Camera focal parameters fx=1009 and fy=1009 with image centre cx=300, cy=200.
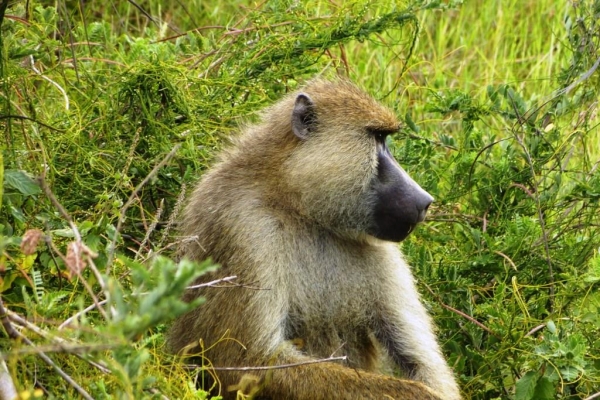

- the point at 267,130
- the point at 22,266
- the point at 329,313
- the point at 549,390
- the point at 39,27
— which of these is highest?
the point at 39,27

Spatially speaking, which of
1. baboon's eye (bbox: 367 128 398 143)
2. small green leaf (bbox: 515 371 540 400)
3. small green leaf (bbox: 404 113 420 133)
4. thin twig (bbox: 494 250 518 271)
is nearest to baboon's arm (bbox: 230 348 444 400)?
small green leaf (bbox: 515 371 540 400)

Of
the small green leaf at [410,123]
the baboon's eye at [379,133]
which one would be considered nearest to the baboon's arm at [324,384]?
the baboon's eye at [379,133]

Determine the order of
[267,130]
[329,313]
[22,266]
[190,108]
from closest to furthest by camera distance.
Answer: [22,266]
[329,313]
[267,130]
[190,108]

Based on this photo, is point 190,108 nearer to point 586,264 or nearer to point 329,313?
point 329,313

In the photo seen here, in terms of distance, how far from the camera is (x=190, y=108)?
5.08 meters

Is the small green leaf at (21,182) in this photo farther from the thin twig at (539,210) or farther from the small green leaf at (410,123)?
the thin twig at (539,210)

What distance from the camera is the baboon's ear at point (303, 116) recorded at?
4.20 metres

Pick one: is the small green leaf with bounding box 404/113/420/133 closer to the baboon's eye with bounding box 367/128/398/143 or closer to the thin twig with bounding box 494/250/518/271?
the thin twig with bounding box 494/250/518/271

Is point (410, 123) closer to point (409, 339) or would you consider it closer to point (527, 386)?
point (409, 339)

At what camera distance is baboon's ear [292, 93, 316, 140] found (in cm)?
420

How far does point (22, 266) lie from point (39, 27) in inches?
59.6

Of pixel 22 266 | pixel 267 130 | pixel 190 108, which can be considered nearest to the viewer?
pixel 22 266

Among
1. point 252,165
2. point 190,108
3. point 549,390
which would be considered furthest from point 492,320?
point 190,108

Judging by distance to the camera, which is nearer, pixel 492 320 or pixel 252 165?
pixel 252 165
